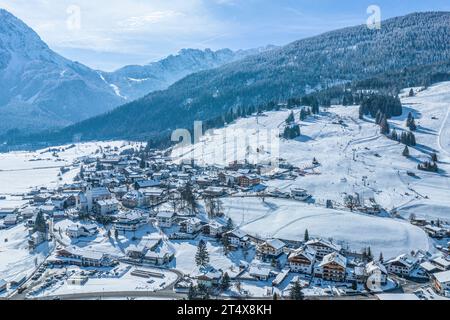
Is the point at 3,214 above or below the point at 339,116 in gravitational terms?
below

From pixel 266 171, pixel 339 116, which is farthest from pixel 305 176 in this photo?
pixel 339 116

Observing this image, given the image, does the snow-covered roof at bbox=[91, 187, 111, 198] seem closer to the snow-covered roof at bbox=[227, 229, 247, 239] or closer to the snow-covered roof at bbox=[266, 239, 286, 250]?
the snow-covered roof at bbox=[227, 229, 247, 239]

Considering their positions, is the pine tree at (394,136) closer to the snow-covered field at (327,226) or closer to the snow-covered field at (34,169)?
the snow-covered field at (327,226)

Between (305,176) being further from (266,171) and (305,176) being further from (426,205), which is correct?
(426,205)

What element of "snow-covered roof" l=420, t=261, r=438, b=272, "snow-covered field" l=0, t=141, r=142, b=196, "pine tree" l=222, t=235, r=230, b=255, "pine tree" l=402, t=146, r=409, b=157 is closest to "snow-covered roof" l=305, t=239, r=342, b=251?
"snow-covered roof" l=420, t=261, r=438, b=272

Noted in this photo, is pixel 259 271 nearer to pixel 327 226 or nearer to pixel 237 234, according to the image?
pixel 237 234

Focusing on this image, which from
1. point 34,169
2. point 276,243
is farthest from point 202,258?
point 34,169
